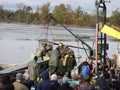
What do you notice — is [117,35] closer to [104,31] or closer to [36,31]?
[104,31]

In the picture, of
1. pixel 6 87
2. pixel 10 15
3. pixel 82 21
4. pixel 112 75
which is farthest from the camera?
pixel 10 15

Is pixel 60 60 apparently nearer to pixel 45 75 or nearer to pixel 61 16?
pixel 45 75

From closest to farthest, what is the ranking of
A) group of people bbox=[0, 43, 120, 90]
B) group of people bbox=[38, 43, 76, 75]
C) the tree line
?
group of people bbox=[0, 43, 120, 90] → group of people bbox=[38, 43, 76, 75] → the tree line

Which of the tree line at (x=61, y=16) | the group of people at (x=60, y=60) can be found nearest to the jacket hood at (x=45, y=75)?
the group of people at (x=60, y=60)

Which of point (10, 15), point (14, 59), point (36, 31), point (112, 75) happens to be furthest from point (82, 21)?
point (112, 75)

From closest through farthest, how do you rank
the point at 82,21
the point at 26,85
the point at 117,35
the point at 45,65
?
the point at 26,85, the point at 117,35, the point at 45,65, the point at 82,21

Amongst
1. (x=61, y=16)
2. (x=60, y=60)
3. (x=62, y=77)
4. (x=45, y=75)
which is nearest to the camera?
(x=45, y=75)

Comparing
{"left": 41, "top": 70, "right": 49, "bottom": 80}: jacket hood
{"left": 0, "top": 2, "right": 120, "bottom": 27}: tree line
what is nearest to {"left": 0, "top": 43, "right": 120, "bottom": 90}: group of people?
{"left": 41, "top": 70, "right": 49, "bottom": 80}: jacket hood

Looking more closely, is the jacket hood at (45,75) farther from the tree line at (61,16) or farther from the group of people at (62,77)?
the tree line at (61,16)

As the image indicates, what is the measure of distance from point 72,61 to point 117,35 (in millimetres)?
1816

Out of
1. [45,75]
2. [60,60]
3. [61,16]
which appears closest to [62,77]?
[45,75]

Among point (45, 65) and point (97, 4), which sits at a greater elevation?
point (97, 4)

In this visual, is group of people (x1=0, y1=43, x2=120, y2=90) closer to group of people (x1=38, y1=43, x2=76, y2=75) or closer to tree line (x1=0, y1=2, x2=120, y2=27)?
group of people (x1=38, y1=43, x2=76, y2=75)

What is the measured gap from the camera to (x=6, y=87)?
8.82 metres
